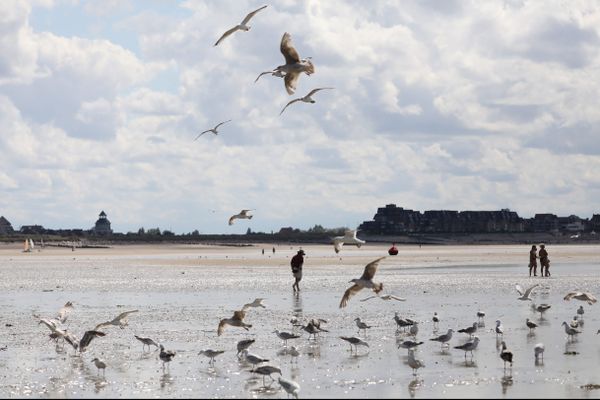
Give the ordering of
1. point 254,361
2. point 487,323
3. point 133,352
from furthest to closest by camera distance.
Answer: point 487,323, point 133,352, point 254,361

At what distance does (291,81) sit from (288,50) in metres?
0.59

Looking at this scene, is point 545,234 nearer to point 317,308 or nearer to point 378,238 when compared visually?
point 378,238

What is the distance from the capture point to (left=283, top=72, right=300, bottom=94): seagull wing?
19.5 metres

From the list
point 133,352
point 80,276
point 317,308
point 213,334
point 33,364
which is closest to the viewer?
point 33,364

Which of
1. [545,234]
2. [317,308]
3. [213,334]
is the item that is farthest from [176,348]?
[545,234]

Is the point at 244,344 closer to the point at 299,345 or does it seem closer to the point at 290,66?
the point at 299,345

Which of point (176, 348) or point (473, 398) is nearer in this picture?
point (473, 398)

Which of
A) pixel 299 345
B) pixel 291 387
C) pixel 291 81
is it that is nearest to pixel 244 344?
pixel 299 345

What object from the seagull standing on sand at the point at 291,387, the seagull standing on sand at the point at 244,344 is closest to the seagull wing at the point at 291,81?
the seagull standing on sand at the point at 244,344

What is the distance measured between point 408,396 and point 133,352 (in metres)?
7.08

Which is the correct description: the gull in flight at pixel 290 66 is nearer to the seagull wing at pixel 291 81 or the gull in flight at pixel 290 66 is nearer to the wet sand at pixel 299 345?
the seagull wing at pixel 291 81

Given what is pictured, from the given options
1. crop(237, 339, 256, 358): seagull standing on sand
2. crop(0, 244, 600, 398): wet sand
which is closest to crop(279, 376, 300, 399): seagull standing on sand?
crop(0, 244, 600, 398): wet sand

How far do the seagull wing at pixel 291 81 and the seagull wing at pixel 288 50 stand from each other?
0.24 m

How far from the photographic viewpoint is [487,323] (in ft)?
81.7
